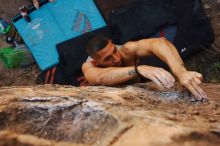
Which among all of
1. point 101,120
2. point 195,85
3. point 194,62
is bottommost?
point 194,62

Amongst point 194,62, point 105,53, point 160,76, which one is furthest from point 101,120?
point 194,62

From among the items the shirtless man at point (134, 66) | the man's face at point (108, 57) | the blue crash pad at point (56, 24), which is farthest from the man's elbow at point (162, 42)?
the blue crash pad at point (56, 24)

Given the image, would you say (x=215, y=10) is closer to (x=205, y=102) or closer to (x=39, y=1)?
(x=39, y=1)

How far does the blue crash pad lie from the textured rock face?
9.70ft

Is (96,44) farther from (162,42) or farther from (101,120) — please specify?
(101,120)

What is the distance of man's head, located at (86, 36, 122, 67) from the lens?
110 inches

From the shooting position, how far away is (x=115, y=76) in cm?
252

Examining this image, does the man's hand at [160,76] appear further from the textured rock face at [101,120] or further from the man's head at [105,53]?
the man's head at [105,53]

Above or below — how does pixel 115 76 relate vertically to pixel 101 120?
below

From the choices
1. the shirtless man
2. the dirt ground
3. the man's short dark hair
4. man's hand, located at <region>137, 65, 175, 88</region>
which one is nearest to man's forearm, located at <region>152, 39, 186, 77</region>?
the shirtless man

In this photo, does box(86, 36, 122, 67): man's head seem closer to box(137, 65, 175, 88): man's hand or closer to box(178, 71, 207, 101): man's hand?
box(137, 65, 175, 88): man's hand

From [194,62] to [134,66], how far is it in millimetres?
2477

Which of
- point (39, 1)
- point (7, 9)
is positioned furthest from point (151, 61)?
point (7, 9)

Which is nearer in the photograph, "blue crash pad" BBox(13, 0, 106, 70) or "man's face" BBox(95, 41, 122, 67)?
"man's face" BBox(95, 41, 122, 67)
